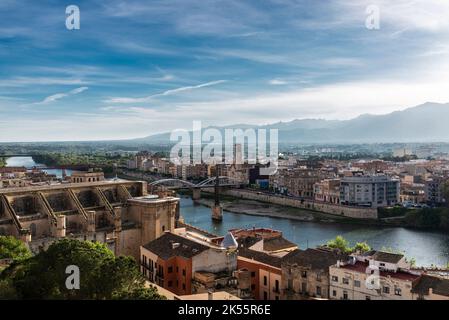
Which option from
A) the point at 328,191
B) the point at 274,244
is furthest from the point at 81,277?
the point at 328,191

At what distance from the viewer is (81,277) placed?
10.3 metres

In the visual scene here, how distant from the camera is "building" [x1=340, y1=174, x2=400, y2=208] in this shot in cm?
4447

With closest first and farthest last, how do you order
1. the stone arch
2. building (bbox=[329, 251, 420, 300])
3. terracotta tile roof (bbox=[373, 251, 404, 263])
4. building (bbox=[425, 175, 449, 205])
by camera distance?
building (bbox=[329, 251, 420, 300]) < terracotta tile roof (bbox=[373, 251, 404, 263]) < the stone arch < building (bbox=[425, 175, 449, 205])

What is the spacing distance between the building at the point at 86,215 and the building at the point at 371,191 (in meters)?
27.5

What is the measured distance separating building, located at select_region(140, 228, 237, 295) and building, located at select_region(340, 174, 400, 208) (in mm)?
30975

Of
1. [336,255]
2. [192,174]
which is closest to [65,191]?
[336,255]

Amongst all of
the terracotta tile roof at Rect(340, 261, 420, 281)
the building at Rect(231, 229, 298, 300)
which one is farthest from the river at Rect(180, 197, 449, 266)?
the terracotta tile roof at Rect(340, 261, 420, 281)

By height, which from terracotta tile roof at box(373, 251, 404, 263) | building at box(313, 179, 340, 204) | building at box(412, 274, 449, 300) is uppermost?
terracotta tile roof at box(373, 251, 404, 263)

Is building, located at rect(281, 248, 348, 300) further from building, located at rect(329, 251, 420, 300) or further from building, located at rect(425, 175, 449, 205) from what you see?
building, located at rect(425, 175, 449, 205)

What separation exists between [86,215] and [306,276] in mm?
9526

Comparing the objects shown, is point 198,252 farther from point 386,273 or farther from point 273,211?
point 273,211
